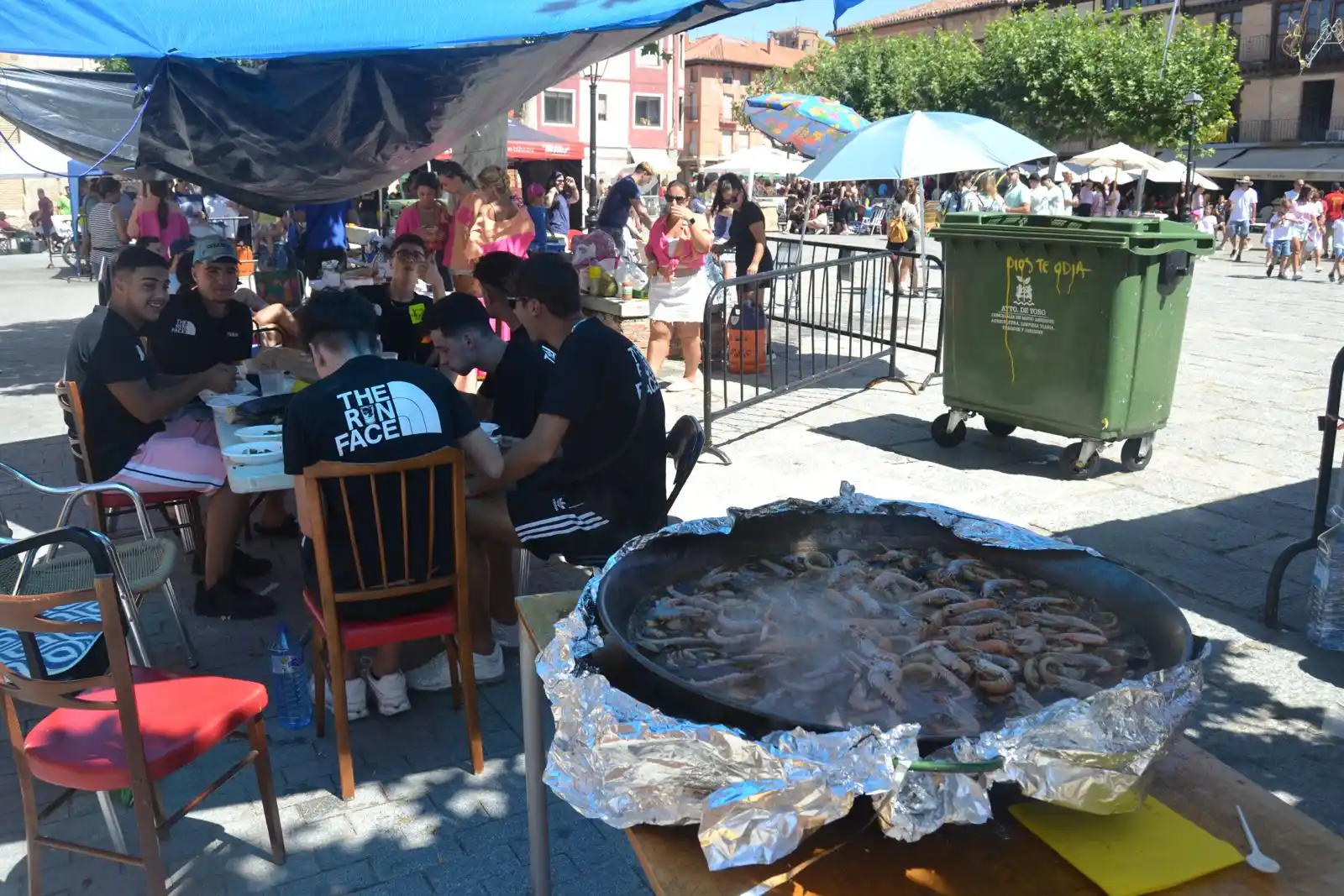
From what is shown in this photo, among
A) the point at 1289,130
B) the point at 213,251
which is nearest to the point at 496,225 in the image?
the point at 213,251

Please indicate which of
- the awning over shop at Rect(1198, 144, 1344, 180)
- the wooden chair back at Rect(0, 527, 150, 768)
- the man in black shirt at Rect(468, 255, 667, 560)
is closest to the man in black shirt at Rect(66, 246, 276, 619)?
the man in black shirt at Rect(468, 255, 667, 560)

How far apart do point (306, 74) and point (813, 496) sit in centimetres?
362

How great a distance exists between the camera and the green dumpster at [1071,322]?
5957mm

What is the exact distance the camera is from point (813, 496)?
20.4ft

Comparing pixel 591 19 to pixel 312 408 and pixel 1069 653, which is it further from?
pixel 1069 653

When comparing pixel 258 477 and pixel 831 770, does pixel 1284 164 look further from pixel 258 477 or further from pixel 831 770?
pixel 831 770

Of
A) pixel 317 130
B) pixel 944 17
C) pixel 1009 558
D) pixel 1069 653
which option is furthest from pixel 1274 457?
pixel 944 17

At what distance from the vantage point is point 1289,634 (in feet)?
14.4

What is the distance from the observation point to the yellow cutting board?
5.31 feet

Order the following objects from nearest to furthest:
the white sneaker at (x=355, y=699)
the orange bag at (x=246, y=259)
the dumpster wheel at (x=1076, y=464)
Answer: the white sneaker at (x=355, y=699) → the dumpster wheel at (x=1076, y=464) → the orange bag at (x=246, y=259)

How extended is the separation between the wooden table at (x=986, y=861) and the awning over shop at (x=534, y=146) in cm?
1744

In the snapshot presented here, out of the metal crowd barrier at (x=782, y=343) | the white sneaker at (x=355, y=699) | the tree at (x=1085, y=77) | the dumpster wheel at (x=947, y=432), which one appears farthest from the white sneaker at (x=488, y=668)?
the tree at (x=1085, y=77)

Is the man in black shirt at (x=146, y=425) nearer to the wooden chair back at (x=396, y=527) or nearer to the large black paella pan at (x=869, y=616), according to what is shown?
the wooden chair back at (x=396, y=527)

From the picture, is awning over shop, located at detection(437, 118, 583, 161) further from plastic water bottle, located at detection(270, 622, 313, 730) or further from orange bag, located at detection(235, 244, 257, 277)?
plastic water bottle, located at detection(270, 622, 313, 730)
